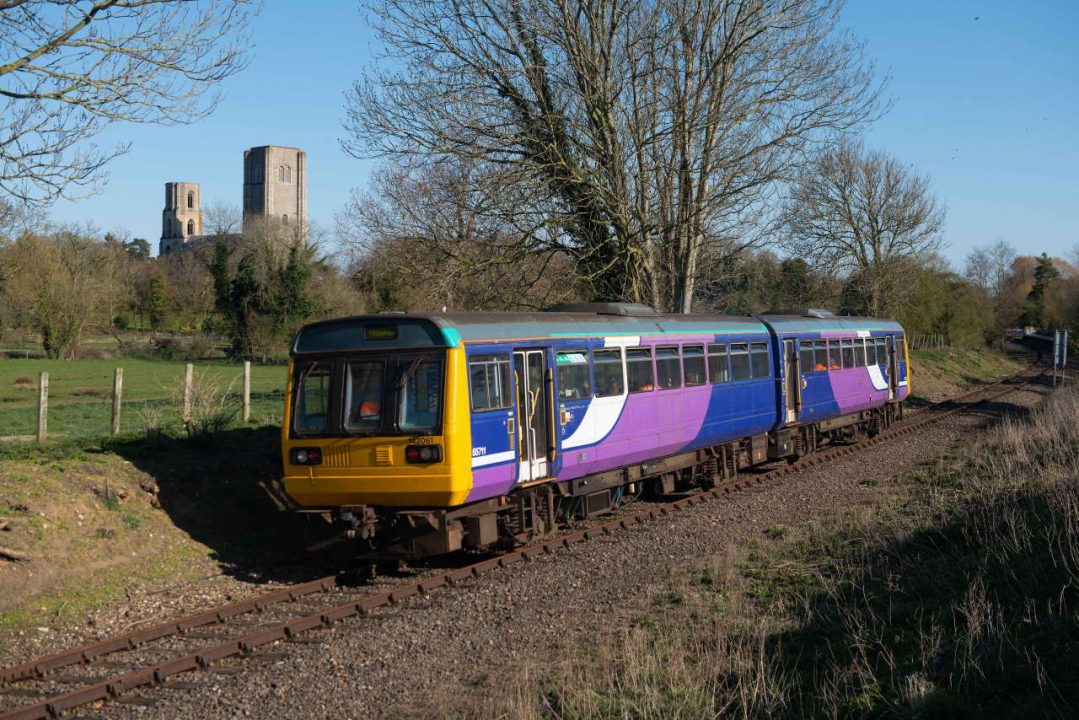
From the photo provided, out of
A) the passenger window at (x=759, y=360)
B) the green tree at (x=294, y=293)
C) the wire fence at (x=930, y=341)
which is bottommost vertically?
the passenger window at (x=759, y=360)

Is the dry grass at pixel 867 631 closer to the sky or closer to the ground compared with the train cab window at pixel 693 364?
closer to the ground

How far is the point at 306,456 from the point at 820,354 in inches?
478

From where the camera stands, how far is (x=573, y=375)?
1190 centimetres

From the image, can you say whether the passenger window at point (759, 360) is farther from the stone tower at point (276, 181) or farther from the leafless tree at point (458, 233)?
the stone tower at point (276, 181)

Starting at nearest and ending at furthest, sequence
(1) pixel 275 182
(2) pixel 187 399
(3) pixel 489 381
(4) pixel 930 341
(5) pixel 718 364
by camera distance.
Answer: (3) pixel 489 381 → (2) pixel 187 399 → (5) pixel 718 364 → (4) pixel 930 341 → (1) pixel 275 182

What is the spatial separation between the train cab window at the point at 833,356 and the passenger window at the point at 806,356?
3.61ft

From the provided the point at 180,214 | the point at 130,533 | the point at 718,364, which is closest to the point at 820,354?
the point at 718,364

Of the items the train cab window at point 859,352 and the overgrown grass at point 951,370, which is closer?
the train cab window at point 859,352

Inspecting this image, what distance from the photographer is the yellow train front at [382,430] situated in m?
9.84

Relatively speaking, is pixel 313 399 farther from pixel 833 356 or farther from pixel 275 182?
pixel 275 182

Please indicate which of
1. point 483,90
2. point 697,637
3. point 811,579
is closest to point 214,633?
point 697,637

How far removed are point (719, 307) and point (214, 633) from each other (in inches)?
735

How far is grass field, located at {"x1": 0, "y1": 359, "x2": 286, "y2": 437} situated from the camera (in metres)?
16.0

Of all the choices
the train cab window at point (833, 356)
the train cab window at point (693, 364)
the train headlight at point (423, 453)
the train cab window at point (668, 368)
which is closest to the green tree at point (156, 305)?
the train cab window at point (833, 356)
